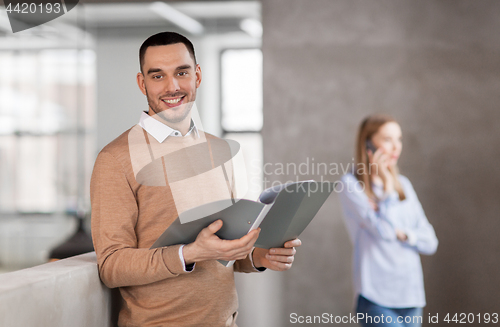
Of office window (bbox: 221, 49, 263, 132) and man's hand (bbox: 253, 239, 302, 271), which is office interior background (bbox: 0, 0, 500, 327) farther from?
man's hand (bbox: 253, 239, 302, 271)

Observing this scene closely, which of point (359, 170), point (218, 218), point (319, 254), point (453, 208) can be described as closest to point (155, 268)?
point (218, 218)

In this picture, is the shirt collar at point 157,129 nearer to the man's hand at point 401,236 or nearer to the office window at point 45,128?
the man's hand at point 401,236

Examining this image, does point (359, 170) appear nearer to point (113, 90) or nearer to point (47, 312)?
point (47, 312)

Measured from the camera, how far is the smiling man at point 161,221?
993 mm

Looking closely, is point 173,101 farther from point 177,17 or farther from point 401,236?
point 177,17

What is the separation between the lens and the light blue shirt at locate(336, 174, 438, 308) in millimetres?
1974

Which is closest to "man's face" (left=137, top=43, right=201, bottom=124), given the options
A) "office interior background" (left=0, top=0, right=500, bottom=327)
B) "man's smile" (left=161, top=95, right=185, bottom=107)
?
"man's smile" (left=161, top=95, right=185, bottom=107)

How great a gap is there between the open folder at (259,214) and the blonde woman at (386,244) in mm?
1169

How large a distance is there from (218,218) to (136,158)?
324 millimetres

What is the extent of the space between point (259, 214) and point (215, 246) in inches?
4.9

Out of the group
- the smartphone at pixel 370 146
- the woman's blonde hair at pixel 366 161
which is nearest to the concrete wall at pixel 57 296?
the woman's blonde hair at pixel 366 161

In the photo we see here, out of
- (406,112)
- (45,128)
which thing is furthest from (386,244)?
(45,128)

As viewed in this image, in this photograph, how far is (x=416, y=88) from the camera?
296 cm

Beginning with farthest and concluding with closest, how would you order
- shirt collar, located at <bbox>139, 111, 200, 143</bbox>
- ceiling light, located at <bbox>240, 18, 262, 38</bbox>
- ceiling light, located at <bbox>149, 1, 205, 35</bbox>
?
ceiling light, located at <bbox>149, 1, 205, 35</bbox> → ceiling light, located at <bbox>240, 18, 262, 38</bbox> → shirt collar, located at <bbox>139, 111, 200, 143</bbox>
